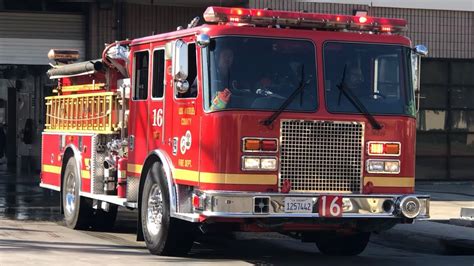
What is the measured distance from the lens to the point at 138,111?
11016 millimetres

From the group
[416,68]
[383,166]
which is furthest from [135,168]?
[416,68]

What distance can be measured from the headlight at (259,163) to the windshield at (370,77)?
0.89 m

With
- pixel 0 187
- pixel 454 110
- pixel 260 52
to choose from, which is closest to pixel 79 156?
pixel 260 52

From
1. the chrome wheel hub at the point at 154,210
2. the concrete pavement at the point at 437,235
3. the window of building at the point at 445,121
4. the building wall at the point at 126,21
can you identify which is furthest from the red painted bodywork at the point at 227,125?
the window of building at the point at 445,121

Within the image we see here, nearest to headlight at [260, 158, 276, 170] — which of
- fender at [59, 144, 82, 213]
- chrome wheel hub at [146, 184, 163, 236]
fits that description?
chrome wheel hub at [146, 184, 163, 236]

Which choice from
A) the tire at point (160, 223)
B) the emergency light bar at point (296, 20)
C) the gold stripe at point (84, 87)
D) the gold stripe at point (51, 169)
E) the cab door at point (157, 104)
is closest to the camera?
the emergency light bar at point (296, 20)

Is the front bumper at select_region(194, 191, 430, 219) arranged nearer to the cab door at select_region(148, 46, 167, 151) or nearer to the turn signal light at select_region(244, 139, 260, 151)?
the turn signal light at select_region(244, 139, 260, 151)

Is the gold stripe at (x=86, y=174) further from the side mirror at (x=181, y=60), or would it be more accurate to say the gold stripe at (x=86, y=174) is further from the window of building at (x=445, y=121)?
the window of building at (x=445, y=121)

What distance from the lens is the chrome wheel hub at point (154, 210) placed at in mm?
9953

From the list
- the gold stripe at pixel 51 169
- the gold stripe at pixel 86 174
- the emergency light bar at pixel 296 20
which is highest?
the emergency light bar at pixel 296 20

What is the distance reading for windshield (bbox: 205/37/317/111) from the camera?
29.8 feet

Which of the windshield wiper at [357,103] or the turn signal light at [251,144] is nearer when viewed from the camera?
the turn signal light at [251,144]

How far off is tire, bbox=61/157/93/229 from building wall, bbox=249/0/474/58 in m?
9.97

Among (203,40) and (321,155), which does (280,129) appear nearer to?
(321,155)
